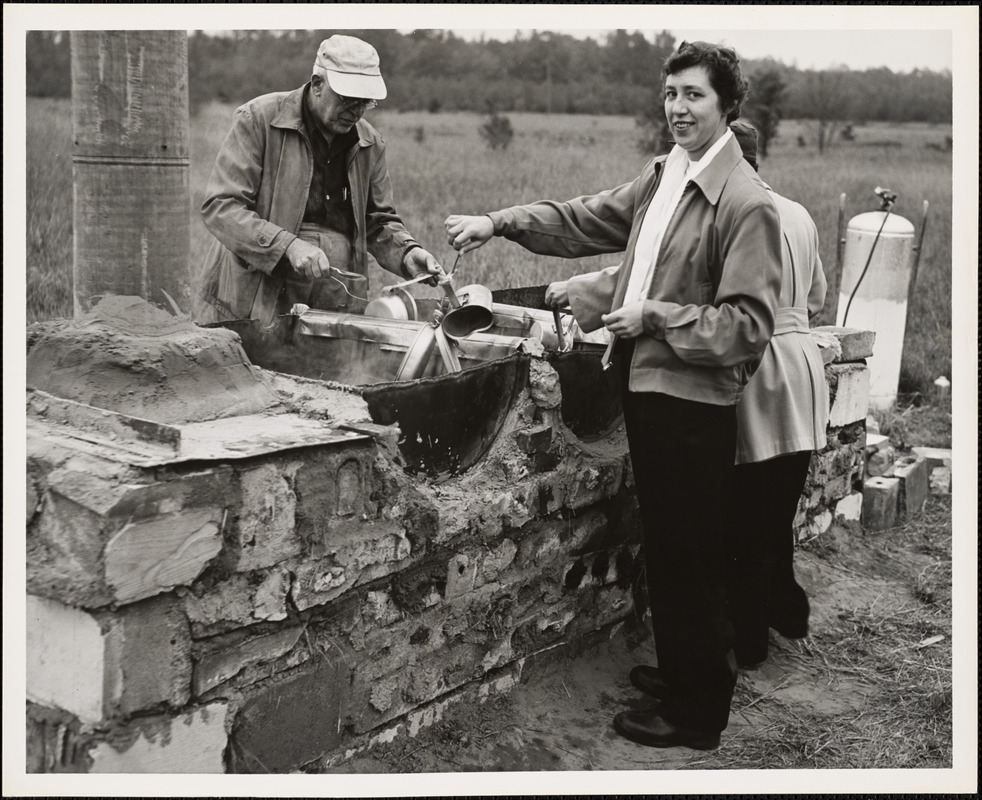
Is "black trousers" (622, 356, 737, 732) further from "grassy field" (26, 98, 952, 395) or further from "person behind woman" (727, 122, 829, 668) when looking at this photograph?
"grassy field" (26, 98, 952, 395)

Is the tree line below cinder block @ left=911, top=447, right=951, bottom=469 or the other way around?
the other way around

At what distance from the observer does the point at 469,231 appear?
10.8 feet

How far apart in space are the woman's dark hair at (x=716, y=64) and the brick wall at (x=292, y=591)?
39.1 inches

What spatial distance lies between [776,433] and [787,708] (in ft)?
3.15

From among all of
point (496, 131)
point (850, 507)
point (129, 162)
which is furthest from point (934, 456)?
point (496, 131)

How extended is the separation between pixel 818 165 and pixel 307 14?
5.21 metres

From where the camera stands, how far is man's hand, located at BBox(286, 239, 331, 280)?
12.2 ft

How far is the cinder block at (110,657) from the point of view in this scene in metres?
2.41

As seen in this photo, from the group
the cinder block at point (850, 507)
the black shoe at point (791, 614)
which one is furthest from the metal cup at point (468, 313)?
the cinder block at point (850, 507)

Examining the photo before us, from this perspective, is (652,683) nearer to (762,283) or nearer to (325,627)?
(325,627)

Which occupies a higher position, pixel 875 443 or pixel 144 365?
pixel 144 365

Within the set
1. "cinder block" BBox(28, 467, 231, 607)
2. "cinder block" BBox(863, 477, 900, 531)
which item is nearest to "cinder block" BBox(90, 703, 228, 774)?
"cinder block" BBox(28, 467, 231, 607)

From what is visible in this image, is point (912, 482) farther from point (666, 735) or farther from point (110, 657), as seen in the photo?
point (110, 657)

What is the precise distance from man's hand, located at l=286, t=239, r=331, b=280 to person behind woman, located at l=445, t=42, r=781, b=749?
63cm
